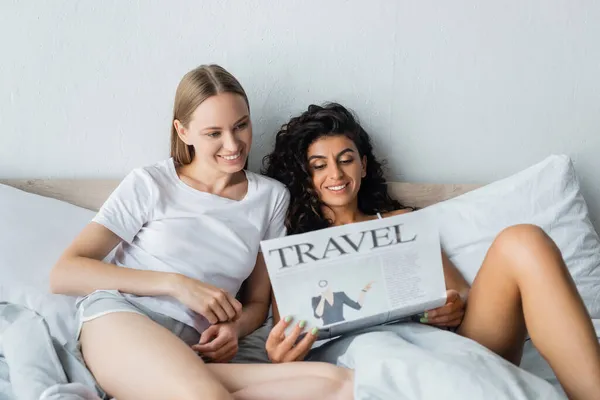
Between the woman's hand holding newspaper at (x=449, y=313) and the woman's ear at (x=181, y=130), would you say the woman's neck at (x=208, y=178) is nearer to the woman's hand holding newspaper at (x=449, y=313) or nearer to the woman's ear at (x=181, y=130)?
the woman's ear at (x=181, y=130)

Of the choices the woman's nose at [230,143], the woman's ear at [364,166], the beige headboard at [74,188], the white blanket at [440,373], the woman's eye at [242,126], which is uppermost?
the woman's eye at [242,126]

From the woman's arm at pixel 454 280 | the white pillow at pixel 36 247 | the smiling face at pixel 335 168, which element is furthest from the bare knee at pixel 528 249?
the white pillow at pixel 36 247

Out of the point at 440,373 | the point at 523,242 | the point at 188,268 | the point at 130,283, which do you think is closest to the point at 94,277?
the point at 130,283

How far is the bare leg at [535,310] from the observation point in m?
1.02

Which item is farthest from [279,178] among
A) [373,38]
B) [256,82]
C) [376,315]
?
[376,315]

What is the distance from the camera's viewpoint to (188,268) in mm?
1312

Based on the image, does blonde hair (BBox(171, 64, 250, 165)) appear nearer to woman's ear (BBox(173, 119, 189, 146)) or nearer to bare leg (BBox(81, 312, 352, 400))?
woman's ear (BBox(173, 119, 189, 146))

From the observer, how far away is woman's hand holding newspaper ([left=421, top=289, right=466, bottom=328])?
120 centimetres

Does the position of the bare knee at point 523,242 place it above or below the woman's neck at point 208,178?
below

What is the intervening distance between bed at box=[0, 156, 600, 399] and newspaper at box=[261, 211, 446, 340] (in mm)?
409

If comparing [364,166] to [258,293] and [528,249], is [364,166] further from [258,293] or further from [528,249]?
[528,249]

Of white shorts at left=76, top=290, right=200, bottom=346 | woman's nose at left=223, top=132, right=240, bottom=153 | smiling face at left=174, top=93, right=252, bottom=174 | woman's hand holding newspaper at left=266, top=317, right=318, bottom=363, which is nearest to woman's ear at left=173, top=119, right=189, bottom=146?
smiling face at left=174, top=93, right=252, bottom=174

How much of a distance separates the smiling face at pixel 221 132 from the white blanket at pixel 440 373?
490 mm

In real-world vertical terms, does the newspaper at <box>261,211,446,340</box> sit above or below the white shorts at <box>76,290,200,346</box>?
above
